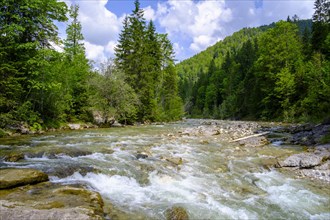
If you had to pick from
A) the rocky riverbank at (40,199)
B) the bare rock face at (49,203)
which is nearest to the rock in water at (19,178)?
the rocky riverbank at (40,199)

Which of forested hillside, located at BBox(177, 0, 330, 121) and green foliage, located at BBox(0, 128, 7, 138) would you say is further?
forested hillside, located at BBox(177, 0, 330, 121)

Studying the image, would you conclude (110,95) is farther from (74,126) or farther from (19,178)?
(19,178)

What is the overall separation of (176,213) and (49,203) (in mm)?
2695

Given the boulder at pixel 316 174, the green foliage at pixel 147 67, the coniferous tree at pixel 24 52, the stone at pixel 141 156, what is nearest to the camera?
the boulder at pixel 316 174

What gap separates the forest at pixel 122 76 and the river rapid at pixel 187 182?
8.22 metres

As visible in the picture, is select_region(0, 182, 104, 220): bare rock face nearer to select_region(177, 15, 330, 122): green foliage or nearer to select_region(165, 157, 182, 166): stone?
select_region(165, 157, 182, 166): stone

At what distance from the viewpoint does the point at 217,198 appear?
6.97 metres

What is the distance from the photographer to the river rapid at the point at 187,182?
6.23 metres

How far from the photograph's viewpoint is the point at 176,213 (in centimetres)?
565

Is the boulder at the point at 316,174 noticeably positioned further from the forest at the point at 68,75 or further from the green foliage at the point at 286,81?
the forest at the point at 68,75

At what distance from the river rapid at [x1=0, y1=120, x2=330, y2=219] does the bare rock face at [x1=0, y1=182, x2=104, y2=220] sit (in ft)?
1.79

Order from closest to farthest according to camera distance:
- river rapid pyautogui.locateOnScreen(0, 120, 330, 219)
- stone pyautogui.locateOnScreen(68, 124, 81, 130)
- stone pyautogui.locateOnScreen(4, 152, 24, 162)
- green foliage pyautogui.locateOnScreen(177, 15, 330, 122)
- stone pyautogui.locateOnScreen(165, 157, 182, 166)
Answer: river rapid pyautogui.locateOnScreen(0, 120, 330, 219), stone pyautogui.locateOnScreen(4, 152, 24, 162), stone pyautogui.locateOnScreen(165, 157, 182, 166), stone pyautogui.locateOnScreen(68, 124, 81, 130), green foliage pyautogui.locateOnScreen(177, 15, 330, 122)

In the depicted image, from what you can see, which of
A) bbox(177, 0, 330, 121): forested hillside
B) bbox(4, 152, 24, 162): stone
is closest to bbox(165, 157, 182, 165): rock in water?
bbox(4, 152, 24, 162): stone

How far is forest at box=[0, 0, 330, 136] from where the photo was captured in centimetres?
1811
